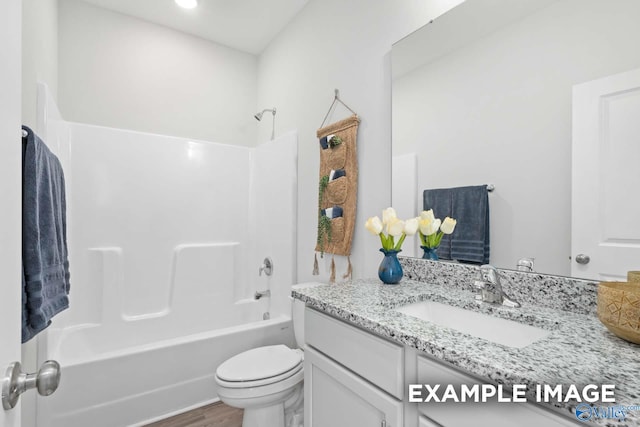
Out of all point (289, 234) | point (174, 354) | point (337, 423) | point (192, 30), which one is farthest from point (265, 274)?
point (192, 30)

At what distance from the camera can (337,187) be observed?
6.23ft

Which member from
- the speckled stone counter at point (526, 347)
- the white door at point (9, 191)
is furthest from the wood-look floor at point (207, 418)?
the white door at point (9, 191)

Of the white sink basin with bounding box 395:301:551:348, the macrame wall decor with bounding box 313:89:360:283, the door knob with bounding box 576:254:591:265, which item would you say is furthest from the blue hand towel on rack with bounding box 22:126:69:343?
the door knob with bounding box 576:254:591:265

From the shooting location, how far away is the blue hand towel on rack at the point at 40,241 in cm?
97

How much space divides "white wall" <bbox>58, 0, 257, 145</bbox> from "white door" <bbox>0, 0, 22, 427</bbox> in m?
2.15

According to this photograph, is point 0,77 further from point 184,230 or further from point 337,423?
point 184,230

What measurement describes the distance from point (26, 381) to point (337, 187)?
1.56 meters

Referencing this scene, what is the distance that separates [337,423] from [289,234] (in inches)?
57.9

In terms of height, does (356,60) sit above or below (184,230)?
above

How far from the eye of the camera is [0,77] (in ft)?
1.65

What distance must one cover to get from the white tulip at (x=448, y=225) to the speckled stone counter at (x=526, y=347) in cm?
20

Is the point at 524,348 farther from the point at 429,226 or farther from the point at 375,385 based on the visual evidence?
the point at 429,226

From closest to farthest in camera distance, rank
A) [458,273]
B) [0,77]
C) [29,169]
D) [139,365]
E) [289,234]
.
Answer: [0,77], [29,169], [458,273], [139,365], [289,234]

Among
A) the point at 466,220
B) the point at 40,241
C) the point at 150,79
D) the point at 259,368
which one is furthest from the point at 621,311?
the point at 150,79
